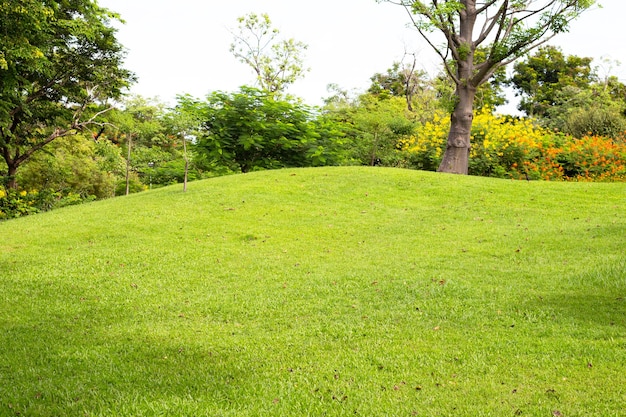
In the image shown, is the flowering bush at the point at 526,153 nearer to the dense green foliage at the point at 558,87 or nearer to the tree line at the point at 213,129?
the tree line at the point at 213,129

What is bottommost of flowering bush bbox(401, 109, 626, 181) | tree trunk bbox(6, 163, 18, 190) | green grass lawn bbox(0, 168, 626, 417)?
Answer: green grass lawn bbox(0, 168, 626, 417)

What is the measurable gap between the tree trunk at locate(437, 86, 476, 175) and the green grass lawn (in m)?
5.46

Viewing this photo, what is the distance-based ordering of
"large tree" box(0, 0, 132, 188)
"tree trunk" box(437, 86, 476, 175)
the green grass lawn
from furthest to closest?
1. "tree trunk" box(437, 86, 476, 175)
2. "large tree" box(0, 0, 132, 188)
3. the green grass lawn

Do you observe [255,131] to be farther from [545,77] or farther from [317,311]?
[545,77]

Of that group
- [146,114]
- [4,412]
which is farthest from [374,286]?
[146,114]

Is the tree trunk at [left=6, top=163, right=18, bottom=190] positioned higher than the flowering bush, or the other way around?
the flowering bush

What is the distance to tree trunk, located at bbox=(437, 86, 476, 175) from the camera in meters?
17.2

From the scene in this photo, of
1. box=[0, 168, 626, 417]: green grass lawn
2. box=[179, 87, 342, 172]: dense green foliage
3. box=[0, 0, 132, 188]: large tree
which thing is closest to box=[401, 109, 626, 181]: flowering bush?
box=[179, 87, 342, 172]: dense green foliage

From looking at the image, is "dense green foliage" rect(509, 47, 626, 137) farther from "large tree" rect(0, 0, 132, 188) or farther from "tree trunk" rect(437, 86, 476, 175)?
"large tree" rect(0, 0, 132, 188)

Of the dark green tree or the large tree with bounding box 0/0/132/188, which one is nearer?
the large tree with bounding box 0/0/132/188

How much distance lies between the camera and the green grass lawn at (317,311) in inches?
150

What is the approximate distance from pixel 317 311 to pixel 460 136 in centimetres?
1294

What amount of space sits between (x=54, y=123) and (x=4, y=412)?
55.8 feet

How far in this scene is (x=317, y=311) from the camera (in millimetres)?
5879
